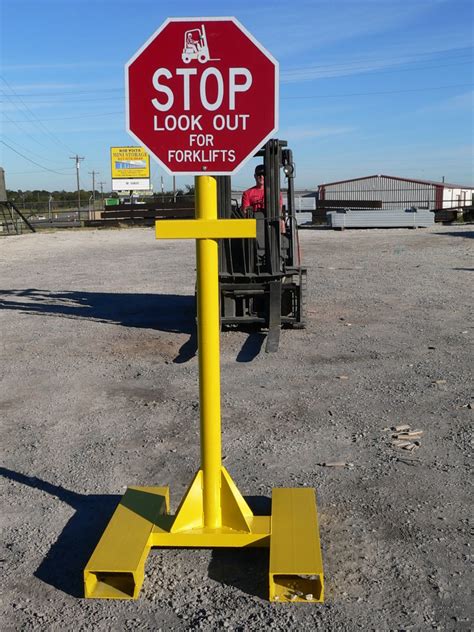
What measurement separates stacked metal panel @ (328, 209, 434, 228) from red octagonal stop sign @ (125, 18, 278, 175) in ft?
96.7

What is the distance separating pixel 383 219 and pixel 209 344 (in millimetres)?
29712

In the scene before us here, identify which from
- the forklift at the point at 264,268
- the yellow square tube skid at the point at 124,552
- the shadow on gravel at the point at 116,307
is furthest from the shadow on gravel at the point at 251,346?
the yellow square tube skid at the point at 124,552

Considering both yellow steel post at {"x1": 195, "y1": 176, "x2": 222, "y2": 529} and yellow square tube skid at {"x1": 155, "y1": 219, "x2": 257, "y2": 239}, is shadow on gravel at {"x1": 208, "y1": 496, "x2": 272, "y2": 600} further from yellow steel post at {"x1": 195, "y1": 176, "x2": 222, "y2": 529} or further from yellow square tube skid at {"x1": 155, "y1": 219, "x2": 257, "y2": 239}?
yellow square tube skid at {"x1": 155, "y1": 219, "x2": 257, "y2": 239}

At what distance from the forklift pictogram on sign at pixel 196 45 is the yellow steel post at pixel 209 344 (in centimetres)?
55

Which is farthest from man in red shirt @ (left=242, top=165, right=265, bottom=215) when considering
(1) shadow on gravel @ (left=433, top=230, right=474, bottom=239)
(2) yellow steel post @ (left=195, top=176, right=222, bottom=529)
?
(1) shadow on gravel @ (left=433, top=230, right=474, bottom=239)

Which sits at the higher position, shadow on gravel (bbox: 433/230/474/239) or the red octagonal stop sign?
the red octagonal stop sign

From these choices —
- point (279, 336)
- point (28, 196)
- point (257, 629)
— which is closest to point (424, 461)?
point (257, 629)

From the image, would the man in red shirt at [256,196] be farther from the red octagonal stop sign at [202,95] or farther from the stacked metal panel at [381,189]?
the stacked metal panel at [381,189]

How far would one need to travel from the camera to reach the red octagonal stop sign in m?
3.17

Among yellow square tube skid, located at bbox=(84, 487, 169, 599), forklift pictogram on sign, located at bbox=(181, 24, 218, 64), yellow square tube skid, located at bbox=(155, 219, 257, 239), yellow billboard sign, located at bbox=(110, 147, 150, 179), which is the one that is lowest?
yellow square tube skid, located at bbox=(84, 487, 169, 599)

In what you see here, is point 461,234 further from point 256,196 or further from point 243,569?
point 243,569

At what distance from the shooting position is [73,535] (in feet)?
13.3

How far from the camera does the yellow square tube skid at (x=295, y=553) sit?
334cm

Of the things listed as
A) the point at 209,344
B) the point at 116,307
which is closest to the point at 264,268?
the point at 116,307
